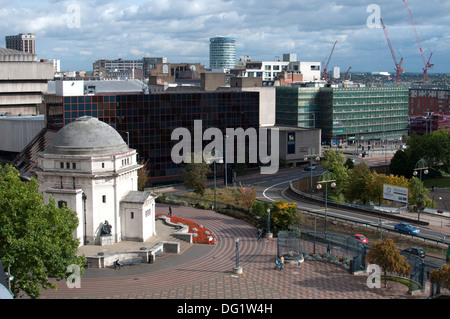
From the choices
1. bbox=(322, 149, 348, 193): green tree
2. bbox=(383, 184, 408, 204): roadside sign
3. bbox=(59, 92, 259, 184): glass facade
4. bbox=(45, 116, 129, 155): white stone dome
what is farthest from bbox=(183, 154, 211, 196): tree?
bbox=(383, 184, 408, 204): roadside sign

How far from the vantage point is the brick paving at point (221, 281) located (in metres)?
40.1

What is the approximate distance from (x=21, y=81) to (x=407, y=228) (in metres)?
89.5

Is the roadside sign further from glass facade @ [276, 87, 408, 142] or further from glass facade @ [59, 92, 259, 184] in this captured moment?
glass facade @ [276, 87, 408, 142]

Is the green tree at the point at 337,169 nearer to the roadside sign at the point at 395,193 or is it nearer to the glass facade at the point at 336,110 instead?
the roadside sign at the point at 395,193

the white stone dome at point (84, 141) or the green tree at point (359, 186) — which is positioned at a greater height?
the white stone dome at point (84, 141)

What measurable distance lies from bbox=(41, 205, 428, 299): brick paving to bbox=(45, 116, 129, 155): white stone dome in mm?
11344

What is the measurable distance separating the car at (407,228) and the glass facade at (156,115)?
37092mm

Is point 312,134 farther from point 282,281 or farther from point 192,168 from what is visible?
point 282,281

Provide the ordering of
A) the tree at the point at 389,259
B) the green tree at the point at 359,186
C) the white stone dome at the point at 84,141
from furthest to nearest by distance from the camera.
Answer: the green tree at the point at 359,186, the white stone dome at the point at 84,141, the tree at the point at 389,259

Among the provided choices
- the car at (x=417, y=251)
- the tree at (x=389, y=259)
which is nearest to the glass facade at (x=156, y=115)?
the car at (x=417, y=251)

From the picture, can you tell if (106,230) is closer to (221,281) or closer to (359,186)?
(221,281)

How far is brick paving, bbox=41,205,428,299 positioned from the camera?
40.1 m

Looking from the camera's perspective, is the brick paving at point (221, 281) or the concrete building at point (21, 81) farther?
the concrete building at point (21, 81)

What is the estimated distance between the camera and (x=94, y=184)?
5044 centimetres
